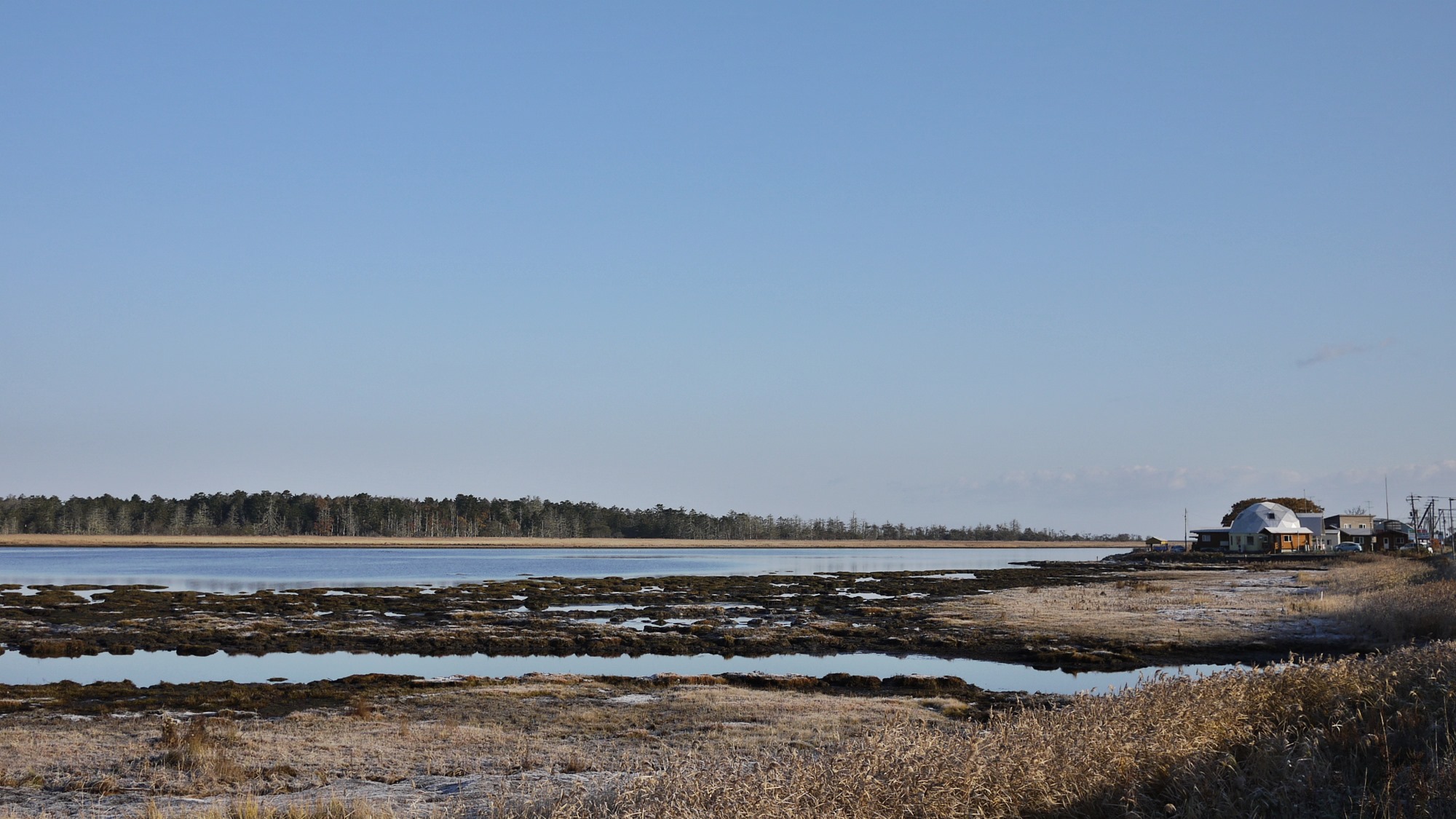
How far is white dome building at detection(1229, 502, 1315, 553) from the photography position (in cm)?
11275

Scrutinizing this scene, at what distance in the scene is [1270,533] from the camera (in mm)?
113312

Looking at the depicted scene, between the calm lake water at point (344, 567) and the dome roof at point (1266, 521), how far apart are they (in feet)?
86.2

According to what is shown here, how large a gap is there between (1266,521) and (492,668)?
105730 millimetres

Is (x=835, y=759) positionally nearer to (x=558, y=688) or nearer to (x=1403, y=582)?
(x=558, y=688)

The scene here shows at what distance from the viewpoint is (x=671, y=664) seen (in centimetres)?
3112

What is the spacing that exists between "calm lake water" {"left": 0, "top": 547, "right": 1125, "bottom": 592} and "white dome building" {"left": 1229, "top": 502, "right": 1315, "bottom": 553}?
84.8ft

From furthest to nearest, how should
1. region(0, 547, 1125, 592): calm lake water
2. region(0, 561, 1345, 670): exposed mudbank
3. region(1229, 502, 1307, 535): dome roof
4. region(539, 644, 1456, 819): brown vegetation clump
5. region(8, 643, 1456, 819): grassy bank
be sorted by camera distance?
region(1229, 502, 1307, 535): dome roof < region(0, 547, 1125, 592): calm lake water < region(0, 561, 1345, 670): exposed mudbank < region(8, 643, 1456, 819): grassy bank < region(539, 644, 1456, 819): brown vegetation clump

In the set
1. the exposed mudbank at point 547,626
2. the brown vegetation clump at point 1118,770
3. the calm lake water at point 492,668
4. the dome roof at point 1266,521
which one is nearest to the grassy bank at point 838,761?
the brown vegetation clump at point 1118,770

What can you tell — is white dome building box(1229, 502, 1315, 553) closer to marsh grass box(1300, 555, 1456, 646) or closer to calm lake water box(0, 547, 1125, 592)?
calm lake water box(0, 547, 1125, 592)

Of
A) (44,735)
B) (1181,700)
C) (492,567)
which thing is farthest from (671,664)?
(492,567)

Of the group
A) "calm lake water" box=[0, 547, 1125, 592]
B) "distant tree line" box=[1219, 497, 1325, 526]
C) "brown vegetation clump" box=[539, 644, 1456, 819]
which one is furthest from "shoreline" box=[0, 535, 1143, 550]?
"brown vegetation clump" box=[539, 644, 1456, 819]

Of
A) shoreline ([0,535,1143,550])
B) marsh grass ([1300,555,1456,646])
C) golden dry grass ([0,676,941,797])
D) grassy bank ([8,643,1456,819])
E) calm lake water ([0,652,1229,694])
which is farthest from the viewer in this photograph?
shoreline ([0,535,1143,550])

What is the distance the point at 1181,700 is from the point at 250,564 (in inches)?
3778

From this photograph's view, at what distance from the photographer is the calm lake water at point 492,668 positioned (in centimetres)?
2706
